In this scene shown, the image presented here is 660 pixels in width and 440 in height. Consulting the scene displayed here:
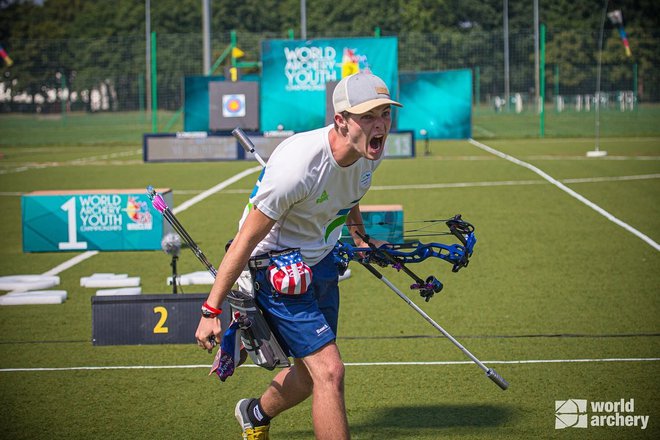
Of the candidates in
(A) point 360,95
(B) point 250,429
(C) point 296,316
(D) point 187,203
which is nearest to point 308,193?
(A) point 360,95

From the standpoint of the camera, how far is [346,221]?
247 inches

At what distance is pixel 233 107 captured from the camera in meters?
33.2

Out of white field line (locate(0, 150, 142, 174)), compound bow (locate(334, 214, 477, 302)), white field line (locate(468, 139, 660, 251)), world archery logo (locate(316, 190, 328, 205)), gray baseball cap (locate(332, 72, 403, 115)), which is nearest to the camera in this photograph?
gray baseball cap (locate(332, 72, 403, 115))

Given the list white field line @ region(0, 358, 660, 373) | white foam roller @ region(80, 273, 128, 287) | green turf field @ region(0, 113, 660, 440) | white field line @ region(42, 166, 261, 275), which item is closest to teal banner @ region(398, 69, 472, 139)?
white field line @ region(42, 166, 261, 275)

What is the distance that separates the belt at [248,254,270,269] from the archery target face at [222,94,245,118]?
2789cm

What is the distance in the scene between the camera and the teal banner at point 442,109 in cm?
3784

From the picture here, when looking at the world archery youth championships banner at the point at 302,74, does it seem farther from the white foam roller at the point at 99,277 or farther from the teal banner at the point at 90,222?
the white foam roller at the point at 99,277

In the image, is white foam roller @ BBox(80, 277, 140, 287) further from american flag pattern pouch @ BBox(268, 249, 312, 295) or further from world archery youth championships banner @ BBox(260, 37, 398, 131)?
world archery youth championships banner @ BBox(260, 37, 398, 131)

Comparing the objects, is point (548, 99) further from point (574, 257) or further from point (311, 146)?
point (311, 146)

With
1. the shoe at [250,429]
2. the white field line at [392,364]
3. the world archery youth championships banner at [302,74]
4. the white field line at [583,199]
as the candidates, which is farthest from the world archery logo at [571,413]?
the world archery youth championships banner at [302,74]

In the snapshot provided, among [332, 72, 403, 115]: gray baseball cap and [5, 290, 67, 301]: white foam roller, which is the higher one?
[332, 72, 403, 115]: gray baseball cap

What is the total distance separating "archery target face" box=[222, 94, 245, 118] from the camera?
3319cm

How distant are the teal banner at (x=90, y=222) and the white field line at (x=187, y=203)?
243 mm

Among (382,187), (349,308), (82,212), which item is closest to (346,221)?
(349,308)
